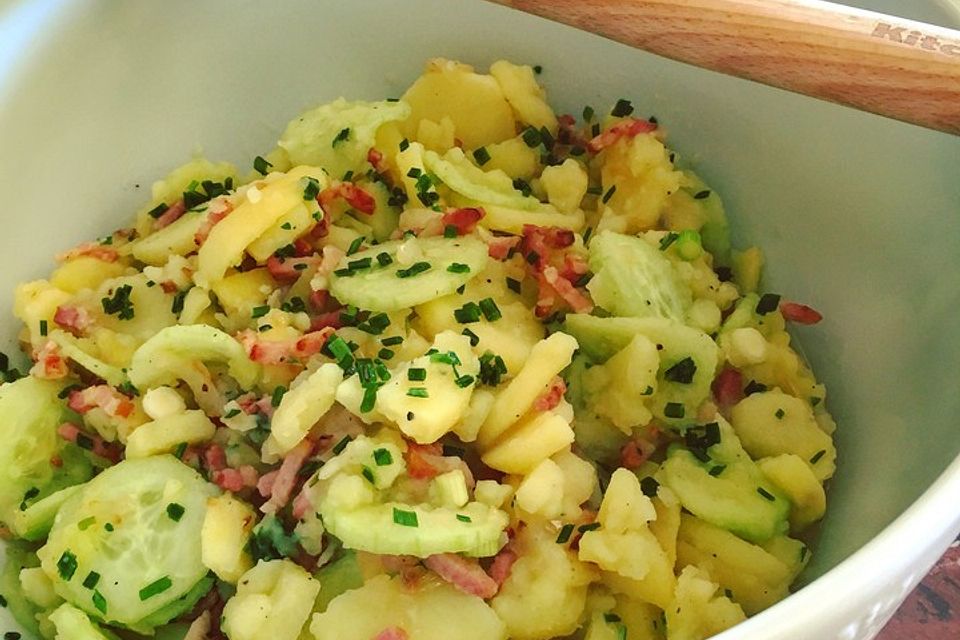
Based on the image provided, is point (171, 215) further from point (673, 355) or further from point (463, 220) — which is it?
point (673, 355)

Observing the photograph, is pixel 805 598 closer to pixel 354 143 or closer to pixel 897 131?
pixel 897 131

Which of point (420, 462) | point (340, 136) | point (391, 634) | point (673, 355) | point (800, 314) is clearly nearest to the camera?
point (391, 634)

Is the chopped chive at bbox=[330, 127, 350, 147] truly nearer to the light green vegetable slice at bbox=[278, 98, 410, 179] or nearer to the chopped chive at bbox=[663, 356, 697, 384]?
the light green vegetable slice at bbox=[278, 98, 410, 179]

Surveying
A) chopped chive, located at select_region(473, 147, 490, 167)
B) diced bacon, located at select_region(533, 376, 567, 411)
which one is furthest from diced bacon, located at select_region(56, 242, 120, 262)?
diced bacon, located at select_region(533, 376, 567, 411)

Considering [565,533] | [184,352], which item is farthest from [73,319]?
[565,533]

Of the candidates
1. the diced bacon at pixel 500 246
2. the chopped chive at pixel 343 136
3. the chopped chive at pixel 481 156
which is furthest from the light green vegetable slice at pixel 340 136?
the diced bacon at pixel 500 246

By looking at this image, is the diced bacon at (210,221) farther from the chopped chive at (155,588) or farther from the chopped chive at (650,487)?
the chopped chive at (650,487)
